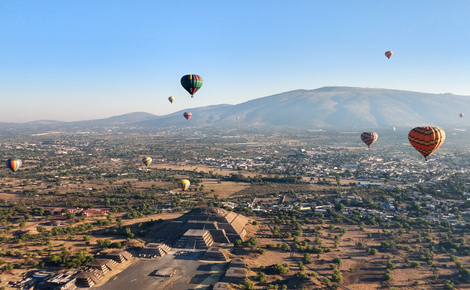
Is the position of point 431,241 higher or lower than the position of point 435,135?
lower

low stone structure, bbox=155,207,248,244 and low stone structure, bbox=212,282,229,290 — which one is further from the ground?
low stone structure, bbox=155,207,248,244

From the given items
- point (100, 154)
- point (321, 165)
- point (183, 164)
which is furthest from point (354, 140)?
point (100, 154)

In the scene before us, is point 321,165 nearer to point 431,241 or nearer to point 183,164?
point 183,164

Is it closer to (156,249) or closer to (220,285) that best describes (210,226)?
(156,249)

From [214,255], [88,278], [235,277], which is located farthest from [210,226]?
[88,278]

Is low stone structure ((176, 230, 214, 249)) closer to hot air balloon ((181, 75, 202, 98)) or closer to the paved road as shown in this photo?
the paved road

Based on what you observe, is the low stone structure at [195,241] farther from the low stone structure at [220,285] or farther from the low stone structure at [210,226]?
the low stone structure at [220,285]

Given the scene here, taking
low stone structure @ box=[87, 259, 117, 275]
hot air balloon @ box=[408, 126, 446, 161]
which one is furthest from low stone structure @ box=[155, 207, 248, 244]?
hot air balloon @ box=[408, 126, 446, 161]

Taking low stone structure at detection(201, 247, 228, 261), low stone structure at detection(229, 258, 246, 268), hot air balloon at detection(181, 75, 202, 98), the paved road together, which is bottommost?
the paved road
